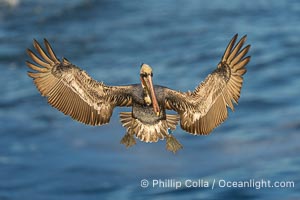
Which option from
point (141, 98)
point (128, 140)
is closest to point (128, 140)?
point (128, 140)

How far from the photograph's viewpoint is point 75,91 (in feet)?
87.5

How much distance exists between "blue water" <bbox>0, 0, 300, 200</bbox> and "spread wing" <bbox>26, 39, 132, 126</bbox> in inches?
2790

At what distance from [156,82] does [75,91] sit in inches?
3246

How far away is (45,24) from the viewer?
424ft

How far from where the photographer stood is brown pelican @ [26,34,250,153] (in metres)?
24.9

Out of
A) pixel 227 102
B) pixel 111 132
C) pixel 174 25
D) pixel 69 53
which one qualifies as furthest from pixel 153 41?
pixel 227 102

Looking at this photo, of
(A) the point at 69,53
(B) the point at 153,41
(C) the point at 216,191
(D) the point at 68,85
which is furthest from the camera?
(B) the point at 153,41

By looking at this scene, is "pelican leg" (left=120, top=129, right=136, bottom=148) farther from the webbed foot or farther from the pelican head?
the pelican head

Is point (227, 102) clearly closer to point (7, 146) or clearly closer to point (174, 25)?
point (7, 146)

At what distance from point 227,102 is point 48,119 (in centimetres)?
9907

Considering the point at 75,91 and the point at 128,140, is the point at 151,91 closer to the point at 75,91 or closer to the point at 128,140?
the point at 128,140

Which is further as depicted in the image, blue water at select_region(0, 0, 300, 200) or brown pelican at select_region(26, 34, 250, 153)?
blue water at select_region(0, 0, 300, 200)

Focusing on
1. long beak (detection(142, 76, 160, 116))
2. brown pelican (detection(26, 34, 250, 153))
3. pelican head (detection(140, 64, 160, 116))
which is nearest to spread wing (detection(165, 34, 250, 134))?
brown pelican (detection(26, 34, 250, 153))

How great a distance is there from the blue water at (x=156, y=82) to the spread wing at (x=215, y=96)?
70.5m
